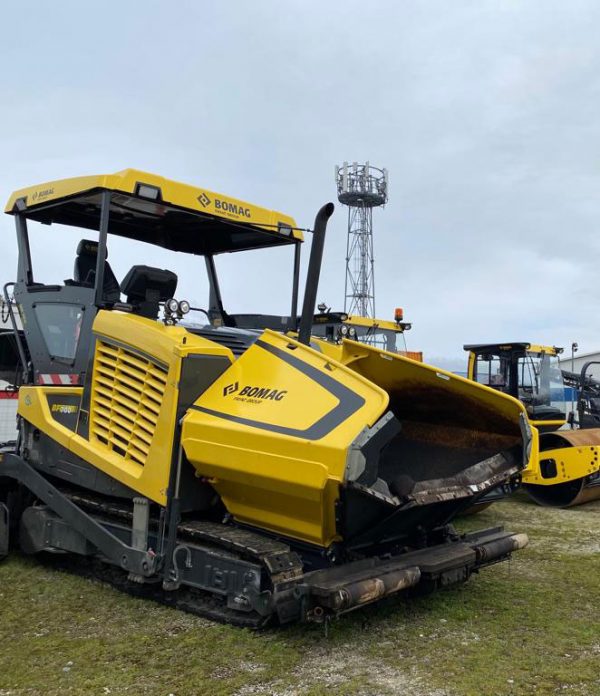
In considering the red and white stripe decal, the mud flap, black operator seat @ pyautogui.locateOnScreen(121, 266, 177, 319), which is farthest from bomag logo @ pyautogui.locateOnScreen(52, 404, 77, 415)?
the mud flap

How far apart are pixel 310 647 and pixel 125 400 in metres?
1.86

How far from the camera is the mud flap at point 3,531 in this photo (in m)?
5.31

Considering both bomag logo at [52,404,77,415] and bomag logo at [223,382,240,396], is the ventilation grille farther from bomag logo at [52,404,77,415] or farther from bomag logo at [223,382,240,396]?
bomag logo at [223,382,240,396]

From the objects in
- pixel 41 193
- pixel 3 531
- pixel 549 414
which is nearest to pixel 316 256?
pixel 41 193

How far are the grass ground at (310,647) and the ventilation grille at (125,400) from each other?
104cm

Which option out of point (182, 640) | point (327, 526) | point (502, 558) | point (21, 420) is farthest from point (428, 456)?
point (21, 420)

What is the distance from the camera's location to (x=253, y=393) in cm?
408

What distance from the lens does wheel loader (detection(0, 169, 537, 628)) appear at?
376 centimetres

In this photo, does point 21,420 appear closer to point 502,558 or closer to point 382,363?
point 382,363

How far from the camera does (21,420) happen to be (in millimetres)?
5281

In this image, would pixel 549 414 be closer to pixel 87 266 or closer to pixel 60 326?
pixel 87 266

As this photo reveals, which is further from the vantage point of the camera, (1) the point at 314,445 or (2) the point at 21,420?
(2) the point at 21,420

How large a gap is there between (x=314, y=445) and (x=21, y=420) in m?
2.72

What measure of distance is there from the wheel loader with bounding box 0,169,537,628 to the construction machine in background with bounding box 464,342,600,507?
4510mm
